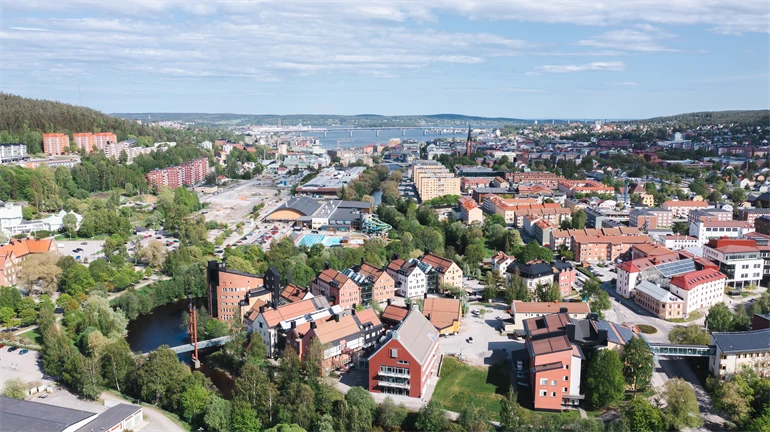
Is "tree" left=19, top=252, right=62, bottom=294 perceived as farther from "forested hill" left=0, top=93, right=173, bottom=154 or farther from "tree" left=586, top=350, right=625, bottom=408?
"forested hill" left=0, top=93, right=173, bottom=154

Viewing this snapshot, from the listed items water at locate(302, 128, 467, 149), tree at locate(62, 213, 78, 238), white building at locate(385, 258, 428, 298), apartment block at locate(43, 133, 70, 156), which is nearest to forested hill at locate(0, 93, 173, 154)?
apartment block at locate(43, 133, 70, 156)

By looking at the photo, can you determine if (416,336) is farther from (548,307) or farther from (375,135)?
(375,135)

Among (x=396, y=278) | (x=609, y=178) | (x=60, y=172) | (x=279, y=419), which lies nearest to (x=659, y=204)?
(x=609, y=178)

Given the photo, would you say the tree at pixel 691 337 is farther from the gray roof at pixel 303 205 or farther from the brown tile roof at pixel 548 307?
the gray roof at pixel 303 205

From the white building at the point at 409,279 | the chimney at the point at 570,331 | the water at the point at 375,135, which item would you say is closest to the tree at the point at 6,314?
the white building at the point at 409,279

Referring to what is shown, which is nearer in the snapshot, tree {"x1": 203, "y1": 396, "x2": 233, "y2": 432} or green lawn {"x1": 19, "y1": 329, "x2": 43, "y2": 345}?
tree {"x1": 203, "y1": 396, "x2": 233, "y2": 432}

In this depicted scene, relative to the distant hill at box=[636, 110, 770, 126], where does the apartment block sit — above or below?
below
